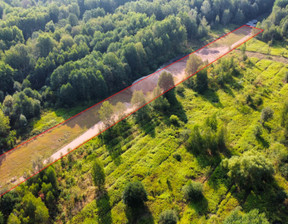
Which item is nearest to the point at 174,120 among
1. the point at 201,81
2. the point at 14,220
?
the point at 201,81

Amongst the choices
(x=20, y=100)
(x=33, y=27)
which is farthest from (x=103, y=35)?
(x=20, y=100)

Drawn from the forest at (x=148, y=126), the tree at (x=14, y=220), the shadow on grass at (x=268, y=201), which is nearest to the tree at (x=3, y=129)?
the forest at (x=148, y=126)

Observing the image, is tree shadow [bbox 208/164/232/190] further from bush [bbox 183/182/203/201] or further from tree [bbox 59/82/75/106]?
tree [bbox 59/82/75/106]

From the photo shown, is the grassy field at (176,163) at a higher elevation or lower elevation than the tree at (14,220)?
lower

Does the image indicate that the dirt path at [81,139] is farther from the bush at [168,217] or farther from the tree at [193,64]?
the bush at [168,217]

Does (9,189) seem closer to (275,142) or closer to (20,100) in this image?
(20,100)

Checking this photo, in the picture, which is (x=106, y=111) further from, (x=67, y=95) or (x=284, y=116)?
(x=284, y=116)

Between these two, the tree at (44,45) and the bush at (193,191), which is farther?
the tree at (44,45)
